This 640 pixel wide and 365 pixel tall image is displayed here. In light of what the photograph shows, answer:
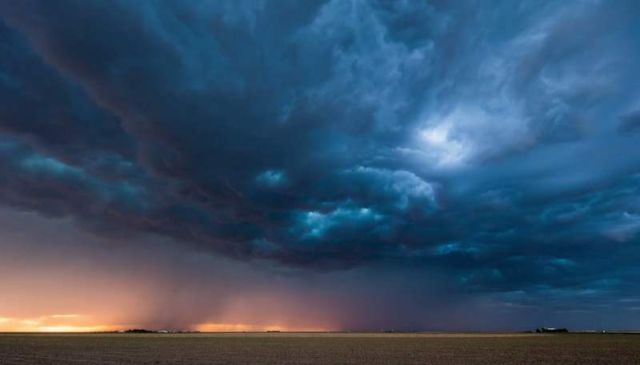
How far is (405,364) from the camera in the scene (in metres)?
40.5

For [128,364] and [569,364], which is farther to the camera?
[569,364]

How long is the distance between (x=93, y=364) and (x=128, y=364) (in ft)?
9.07

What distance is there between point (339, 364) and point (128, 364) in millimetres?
17097

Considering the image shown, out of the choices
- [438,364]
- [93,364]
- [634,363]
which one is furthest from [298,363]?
[634,363]

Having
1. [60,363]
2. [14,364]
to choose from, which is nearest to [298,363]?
[60,363]

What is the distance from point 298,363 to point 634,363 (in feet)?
94.1

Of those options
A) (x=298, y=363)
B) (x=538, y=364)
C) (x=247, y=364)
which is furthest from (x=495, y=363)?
(x=247, y=364)

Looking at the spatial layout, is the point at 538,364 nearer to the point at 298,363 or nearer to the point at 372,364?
the point at 372,364

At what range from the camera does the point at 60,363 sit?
3941 cm

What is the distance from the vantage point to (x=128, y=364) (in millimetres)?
38969

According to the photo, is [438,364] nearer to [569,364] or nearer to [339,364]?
[339,364]

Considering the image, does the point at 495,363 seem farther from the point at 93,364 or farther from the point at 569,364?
the point at 93,364

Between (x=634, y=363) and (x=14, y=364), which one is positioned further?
(x=634, y=363)

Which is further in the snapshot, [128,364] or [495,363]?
[495,363]
